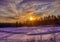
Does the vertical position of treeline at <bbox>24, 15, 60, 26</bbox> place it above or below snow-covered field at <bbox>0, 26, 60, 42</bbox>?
above

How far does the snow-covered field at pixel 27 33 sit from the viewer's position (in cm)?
109

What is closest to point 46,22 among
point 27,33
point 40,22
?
point 40,22

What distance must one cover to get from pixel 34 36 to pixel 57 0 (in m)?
0.57

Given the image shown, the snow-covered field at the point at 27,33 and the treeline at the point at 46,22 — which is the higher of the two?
the treeline at the point at 46,22

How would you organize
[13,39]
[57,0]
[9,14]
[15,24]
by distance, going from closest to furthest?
[13,39], [15,24], [9,14], [57,0]

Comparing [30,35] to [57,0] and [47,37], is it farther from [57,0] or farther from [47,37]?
[57,0]

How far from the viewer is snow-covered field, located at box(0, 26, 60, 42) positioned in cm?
109

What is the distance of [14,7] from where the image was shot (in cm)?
139

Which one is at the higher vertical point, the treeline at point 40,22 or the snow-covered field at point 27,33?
the treeline at point 40,22

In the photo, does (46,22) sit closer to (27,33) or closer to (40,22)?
(40,22)

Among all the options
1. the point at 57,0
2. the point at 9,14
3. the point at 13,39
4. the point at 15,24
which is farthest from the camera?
the point at 57,0

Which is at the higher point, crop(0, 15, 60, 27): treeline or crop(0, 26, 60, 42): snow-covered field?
crop(0, 15, 60, 27): treeline

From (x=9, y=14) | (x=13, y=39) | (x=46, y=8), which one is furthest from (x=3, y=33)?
(x=46, y=8)

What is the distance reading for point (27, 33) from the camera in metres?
1.12
